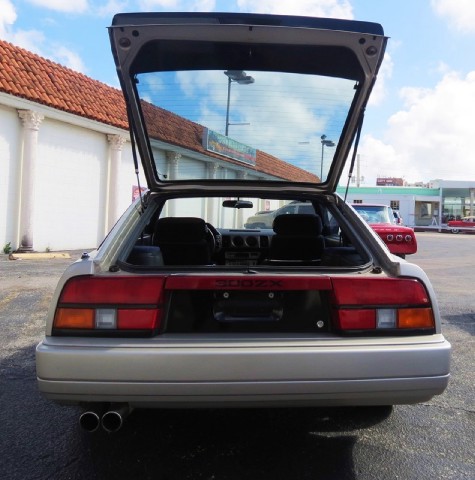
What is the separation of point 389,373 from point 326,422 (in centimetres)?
105

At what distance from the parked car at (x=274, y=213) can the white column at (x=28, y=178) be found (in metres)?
7.41

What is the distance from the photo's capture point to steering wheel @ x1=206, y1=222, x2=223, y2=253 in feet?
16.0

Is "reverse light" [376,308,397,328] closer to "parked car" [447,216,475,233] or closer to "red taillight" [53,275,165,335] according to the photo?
"red taillight" [53,275,165,335]

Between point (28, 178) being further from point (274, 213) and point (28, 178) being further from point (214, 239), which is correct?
point (214, 239)

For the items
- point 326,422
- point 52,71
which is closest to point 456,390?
point 326,422

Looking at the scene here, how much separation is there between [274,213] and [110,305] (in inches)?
165

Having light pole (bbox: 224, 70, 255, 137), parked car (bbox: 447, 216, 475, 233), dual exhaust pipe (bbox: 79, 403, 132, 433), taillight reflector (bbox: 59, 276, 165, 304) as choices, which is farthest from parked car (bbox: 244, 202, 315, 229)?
parked car (bbox: 447, 216, 475, 233)

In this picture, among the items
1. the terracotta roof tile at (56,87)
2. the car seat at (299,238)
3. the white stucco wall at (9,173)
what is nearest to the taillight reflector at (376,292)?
the car seat at (299,238)

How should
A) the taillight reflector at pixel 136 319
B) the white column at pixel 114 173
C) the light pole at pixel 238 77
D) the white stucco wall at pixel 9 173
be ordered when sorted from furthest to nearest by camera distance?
the white column at pixel 114 173, the white stucco wall at pixel 9 173, the light pole at pixel 238 77, the taillight reflector at pixel 136 319

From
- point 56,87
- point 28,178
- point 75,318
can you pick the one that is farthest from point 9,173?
point 75,318

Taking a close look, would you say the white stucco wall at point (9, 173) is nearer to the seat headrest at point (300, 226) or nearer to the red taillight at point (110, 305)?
the seat headrest at point (300, 226)

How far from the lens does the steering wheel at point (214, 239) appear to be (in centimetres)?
489

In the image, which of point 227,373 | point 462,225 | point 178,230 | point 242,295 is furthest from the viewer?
point 462,225

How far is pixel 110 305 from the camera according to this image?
7.47 feet
